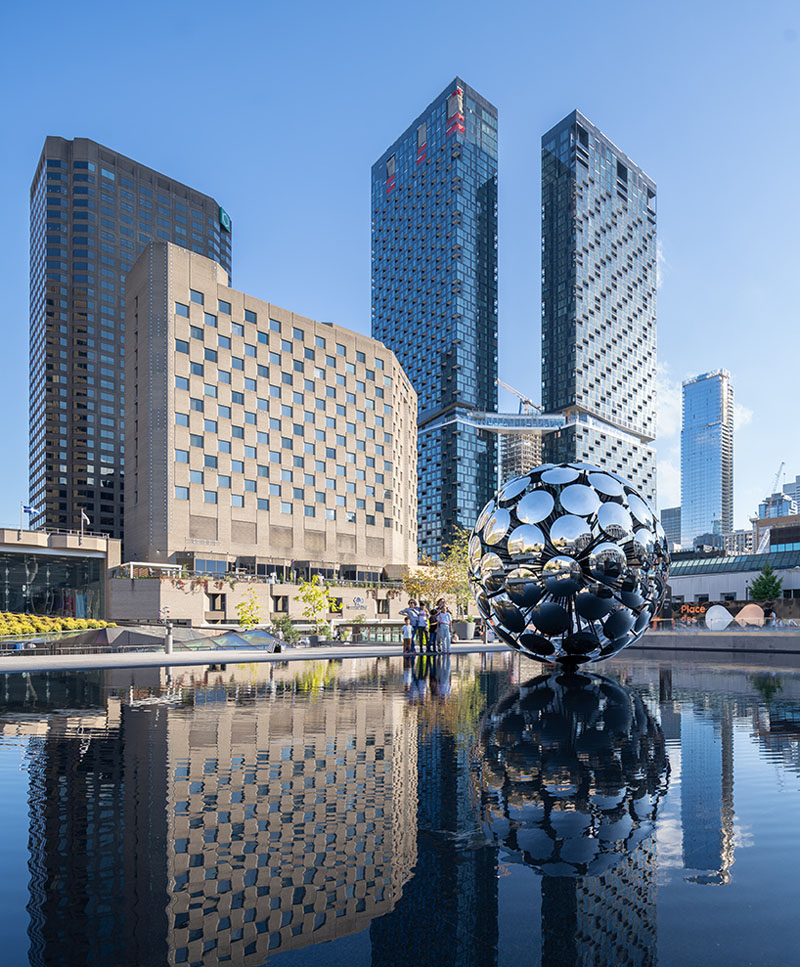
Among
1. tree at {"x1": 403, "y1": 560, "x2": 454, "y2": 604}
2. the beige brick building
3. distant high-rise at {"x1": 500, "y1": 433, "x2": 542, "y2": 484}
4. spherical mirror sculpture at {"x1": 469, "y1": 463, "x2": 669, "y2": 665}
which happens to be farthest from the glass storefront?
distant high-rise at {"x1": 500, "y1": 433, "x2": 542, "y2": 484}

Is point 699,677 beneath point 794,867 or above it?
beneath

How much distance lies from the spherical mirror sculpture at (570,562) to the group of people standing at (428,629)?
11393mm

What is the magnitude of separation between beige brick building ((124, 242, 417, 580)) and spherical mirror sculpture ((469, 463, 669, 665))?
54.7m

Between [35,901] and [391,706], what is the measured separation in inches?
333

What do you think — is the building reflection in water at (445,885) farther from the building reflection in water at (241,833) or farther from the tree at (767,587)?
→ the tree at (767,587)

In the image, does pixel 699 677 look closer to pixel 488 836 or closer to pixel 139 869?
pixel 488 836

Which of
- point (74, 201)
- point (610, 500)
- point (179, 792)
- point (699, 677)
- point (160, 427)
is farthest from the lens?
point (74, 201)

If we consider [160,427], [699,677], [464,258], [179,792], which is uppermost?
[464,258]

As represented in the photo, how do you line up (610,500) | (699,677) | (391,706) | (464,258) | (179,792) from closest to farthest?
1. (179,792)
2. (391,706)
3. (610,500)
4. (699,677)
5. (464,258)

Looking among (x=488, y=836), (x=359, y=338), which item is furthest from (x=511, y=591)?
(x=359, y=338)

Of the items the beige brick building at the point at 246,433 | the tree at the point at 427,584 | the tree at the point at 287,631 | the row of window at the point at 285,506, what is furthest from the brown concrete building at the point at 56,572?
the tree at the point at 427,584

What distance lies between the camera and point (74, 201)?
141750mm

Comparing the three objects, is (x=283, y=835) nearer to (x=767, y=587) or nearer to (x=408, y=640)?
(x=408, y=640)

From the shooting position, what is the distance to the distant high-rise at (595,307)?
176 metres
